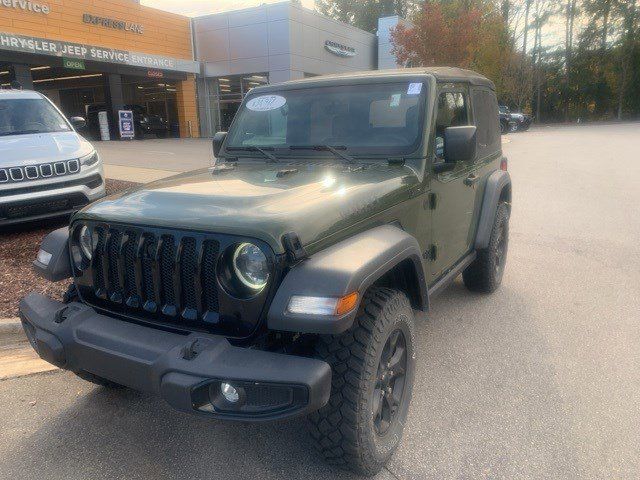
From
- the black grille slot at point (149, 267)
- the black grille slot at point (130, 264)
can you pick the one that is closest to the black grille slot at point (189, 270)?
the black grille slot at point (149, 267)

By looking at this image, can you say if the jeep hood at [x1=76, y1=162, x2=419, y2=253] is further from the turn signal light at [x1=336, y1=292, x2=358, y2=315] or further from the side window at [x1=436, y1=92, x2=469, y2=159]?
the side window at [x1=436, y1=92, x2=469, y2=159]

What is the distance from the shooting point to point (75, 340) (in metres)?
2.27

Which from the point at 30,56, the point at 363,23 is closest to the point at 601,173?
the point at 30,56

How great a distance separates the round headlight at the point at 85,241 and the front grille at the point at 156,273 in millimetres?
118

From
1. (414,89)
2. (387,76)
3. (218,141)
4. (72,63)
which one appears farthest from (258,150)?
(72,63)

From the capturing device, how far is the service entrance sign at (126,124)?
23703 mm

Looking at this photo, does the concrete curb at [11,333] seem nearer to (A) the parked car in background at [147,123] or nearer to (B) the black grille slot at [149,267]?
(B) the black grille slot at [149,267]

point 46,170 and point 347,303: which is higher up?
point 46,170

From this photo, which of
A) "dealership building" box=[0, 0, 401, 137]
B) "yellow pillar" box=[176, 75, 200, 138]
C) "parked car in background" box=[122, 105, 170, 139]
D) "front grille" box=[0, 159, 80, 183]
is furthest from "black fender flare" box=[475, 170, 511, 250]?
"yellow pillar" box=[176, 75, 200, 138]

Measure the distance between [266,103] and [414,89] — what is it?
3.57 ft

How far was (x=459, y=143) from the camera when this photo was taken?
305 centimetres

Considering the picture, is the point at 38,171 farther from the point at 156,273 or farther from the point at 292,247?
the point at 292,247

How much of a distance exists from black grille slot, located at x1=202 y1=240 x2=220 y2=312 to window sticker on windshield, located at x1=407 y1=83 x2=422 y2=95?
1786 mm

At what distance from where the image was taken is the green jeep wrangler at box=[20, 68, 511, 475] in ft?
6.48
